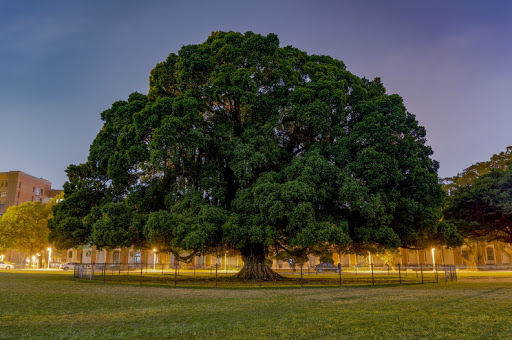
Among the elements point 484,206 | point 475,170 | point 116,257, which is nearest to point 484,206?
point 484,206

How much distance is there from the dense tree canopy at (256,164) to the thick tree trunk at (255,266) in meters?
0.20

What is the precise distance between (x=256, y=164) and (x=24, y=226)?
1919 inches

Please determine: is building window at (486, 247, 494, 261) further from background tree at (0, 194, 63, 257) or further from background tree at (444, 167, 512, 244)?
background tree at (0, 194, 63, 257)

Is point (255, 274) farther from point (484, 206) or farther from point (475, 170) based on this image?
point (475, 170)

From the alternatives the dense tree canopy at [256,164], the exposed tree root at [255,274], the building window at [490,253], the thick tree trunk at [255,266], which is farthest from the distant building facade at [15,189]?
the building window at [490,253]

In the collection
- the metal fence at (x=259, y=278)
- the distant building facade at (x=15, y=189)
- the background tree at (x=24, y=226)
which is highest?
the distant building facade at (x=15, y=189)

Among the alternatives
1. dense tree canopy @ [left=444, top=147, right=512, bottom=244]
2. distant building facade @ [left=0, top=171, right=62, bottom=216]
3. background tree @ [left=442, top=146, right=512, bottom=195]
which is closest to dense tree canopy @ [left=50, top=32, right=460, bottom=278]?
dense tree canopy @ [left=444, top=147, right=512, bottom=244]

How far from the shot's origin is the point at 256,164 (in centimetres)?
2417

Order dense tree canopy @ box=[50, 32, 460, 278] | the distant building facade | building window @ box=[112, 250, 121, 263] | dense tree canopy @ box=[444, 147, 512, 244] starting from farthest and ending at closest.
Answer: the distant building facade
building window @ box=[112, 250, 121, 263]
dense tree canopy @ box=[444, 147, 512, 244]
dense tree canopy @ box=[50, 32, 460, 278]

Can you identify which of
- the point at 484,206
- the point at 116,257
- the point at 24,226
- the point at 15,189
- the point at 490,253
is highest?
the point at 15,189

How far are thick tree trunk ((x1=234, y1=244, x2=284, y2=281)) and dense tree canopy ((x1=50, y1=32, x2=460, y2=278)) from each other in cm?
20

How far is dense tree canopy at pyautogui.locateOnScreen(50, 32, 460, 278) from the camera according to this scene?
2300 cm

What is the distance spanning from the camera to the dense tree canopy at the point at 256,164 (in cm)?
2300

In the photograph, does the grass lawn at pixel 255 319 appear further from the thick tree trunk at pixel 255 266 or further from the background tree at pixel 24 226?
the background tree at pixel 24 226
